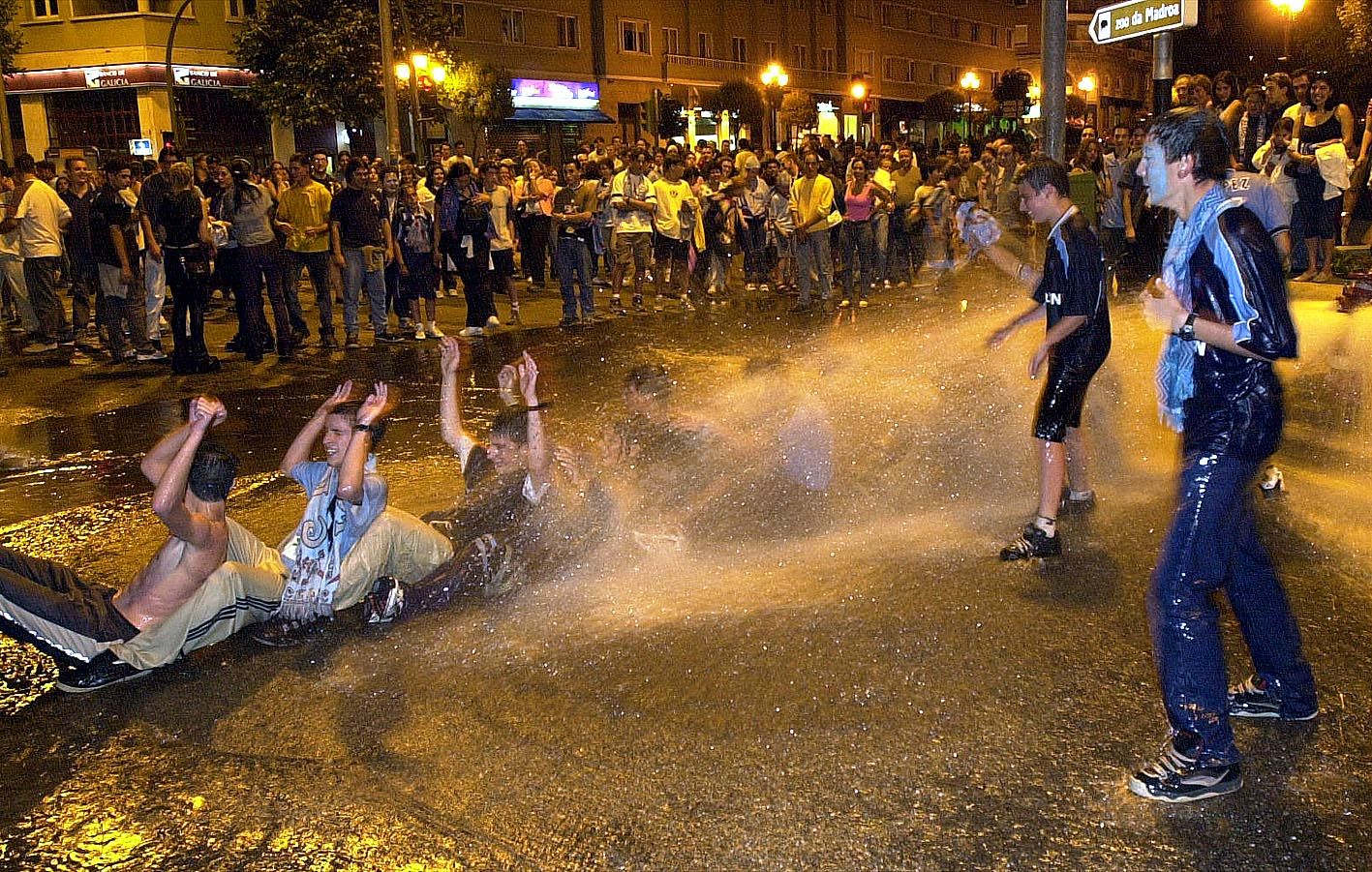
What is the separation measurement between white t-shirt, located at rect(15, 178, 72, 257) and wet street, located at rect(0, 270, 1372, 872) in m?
6.04

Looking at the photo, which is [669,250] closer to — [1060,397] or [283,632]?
[1060,397]

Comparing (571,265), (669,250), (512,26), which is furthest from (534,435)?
(512,26)

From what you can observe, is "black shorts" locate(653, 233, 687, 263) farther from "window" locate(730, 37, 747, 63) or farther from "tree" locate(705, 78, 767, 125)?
"window" locate(730, 37, 747, 63)

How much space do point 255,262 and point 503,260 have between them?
317 centimetres

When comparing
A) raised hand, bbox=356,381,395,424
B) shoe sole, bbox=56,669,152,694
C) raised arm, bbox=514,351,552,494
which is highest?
raised hand, bbox=356,381,395,424

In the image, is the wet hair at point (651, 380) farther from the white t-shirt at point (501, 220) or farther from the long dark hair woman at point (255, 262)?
the long dark hair woman at point (255, 262)

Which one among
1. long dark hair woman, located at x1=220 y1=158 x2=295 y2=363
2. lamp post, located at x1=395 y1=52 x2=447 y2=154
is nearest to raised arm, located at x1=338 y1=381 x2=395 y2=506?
long dark hair woman, located at x1=220 y1=158 x2=295 y2=363

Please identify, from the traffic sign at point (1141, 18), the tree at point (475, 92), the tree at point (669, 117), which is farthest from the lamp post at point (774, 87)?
the traffic sign at point (1141, 18)

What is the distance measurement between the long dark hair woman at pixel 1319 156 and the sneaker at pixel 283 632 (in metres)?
11.0

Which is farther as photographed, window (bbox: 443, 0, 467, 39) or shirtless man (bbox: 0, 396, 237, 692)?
window (bbox: 443, 0, 467, 39)

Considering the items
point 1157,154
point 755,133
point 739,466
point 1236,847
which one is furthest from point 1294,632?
point 755,133

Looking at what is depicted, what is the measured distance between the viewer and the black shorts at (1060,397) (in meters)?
5.63

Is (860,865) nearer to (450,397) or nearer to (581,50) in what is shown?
(450,397)

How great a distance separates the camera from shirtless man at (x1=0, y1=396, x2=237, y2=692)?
457 centimetres
